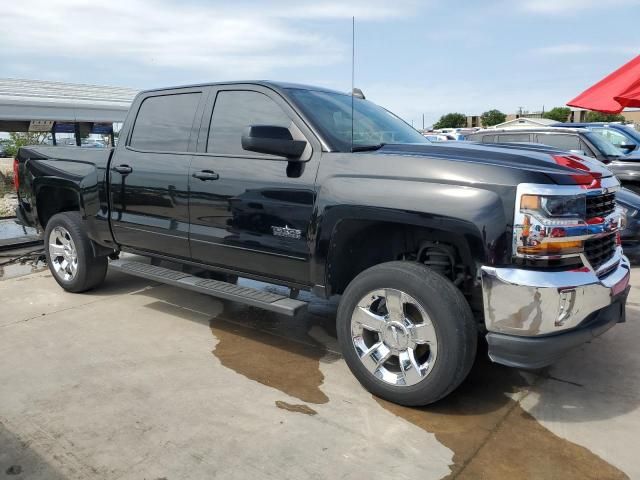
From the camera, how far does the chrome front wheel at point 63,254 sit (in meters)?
5.50

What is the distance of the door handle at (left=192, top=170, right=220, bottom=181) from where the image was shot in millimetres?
4074

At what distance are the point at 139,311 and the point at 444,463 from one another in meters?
3.36

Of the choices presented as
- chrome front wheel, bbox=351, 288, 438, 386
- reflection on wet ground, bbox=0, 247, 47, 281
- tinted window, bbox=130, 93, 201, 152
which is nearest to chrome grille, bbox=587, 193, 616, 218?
chrome front wheel, bbox=351, 288, 438, 386

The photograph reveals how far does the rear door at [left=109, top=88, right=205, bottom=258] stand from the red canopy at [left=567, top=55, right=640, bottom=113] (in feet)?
13.1

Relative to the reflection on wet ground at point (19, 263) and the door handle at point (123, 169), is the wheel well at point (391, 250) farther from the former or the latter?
the reflection on wet ground at point (19, 263)

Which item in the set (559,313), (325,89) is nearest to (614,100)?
(325,89)

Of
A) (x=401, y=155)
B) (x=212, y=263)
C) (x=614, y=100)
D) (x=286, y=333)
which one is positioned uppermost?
(x=614, y=100)

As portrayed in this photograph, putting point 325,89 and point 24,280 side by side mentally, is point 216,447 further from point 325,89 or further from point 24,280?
point 24,280

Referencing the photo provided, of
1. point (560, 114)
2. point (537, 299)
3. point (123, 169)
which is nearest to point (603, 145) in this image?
point (537, 299)

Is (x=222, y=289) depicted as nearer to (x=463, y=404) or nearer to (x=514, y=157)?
(x=463, y=404)

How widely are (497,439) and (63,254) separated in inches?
182

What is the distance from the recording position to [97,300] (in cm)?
545

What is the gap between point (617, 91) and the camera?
17.6ft

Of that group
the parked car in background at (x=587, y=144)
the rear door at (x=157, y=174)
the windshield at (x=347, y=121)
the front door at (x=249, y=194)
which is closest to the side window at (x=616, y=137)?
the parked car in background at (x=587, y=144)
